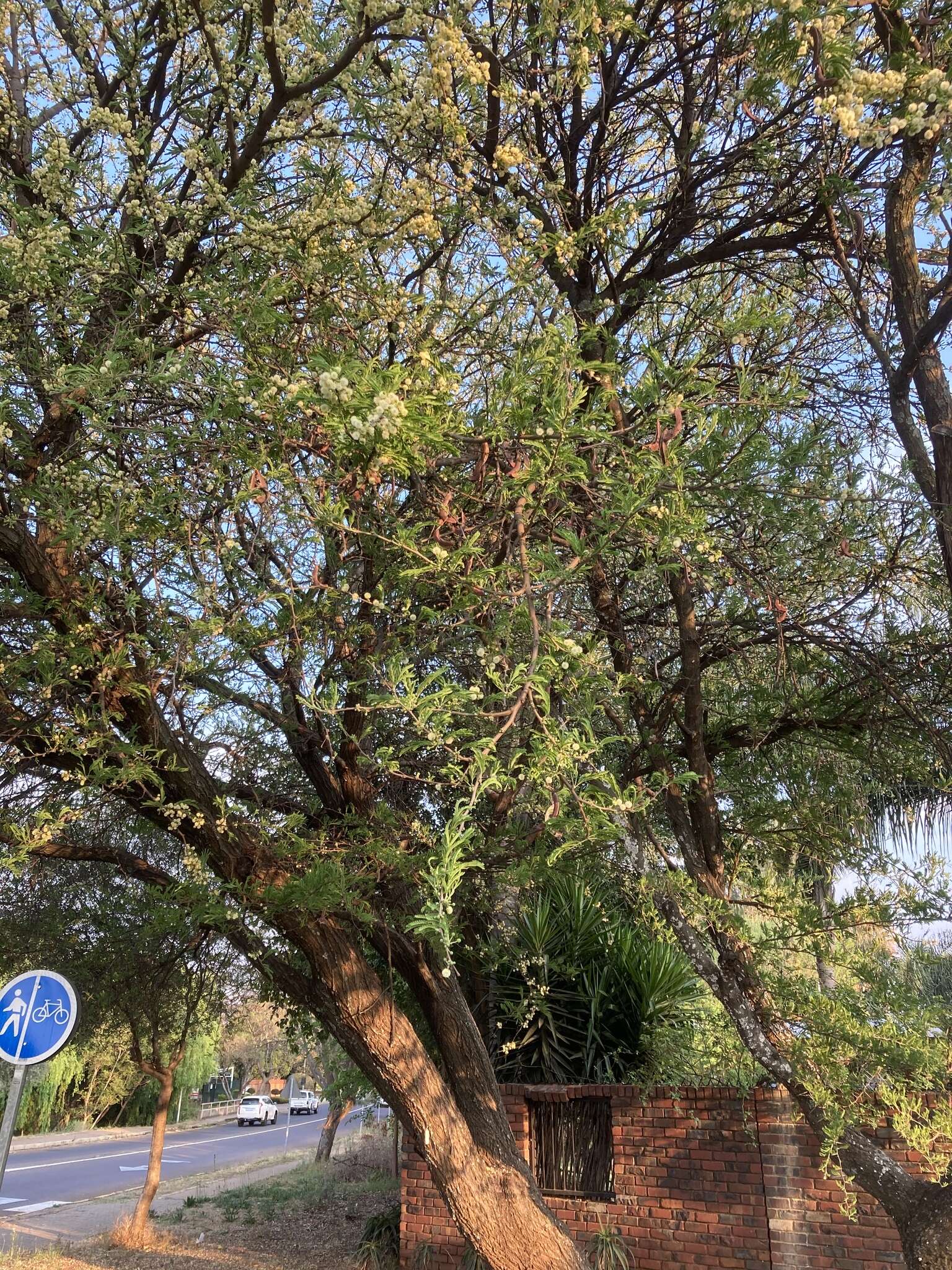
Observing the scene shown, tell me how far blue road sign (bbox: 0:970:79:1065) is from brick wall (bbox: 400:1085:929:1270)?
4.02 m

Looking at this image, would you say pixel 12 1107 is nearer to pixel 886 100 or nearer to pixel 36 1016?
pixel 36 1016

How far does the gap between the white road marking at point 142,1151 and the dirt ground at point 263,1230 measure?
8.12 metres

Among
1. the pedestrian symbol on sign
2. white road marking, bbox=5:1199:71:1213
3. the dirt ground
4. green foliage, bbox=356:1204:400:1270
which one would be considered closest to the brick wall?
green foliage, bbox=356:1204:400:1270

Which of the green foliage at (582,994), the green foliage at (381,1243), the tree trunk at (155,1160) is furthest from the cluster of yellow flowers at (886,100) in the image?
the tree trunk at (155,1160)

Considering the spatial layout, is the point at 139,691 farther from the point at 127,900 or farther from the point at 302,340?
the point at 127,900

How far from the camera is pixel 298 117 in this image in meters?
4.35

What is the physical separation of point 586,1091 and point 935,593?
4.82m

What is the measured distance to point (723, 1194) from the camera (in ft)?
20.6

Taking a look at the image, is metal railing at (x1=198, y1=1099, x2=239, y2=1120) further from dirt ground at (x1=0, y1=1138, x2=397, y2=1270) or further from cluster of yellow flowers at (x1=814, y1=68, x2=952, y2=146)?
cluster of yellow flowers at (x1=814, y1=68, x2=952, y2=146)

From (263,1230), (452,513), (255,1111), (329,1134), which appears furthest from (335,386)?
(255,1111)

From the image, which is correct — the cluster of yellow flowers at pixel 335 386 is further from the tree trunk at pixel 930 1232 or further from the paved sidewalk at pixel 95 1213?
the paved sidewalk at pixel 95 1213

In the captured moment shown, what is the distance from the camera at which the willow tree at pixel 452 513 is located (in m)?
3.26

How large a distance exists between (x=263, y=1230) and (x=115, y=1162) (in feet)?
48.1

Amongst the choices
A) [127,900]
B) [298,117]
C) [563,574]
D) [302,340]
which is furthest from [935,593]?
[127,900]
